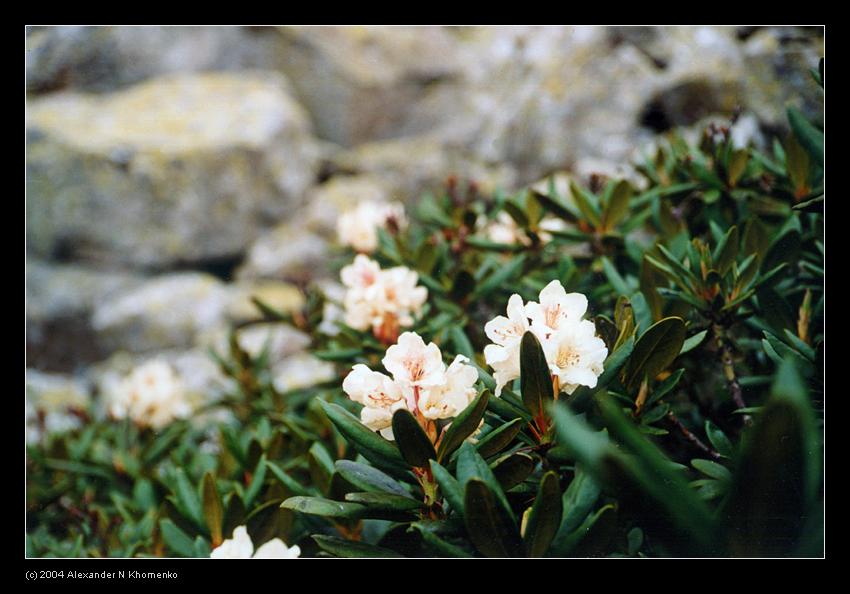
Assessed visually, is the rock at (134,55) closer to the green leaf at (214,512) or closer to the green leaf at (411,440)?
the green leaf at (214,512)

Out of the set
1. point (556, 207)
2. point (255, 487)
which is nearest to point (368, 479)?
point (255, 487)

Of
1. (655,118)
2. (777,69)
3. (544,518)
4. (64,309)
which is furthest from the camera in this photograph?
(64,309)

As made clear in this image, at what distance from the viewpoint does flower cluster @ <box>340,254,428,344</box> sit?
1.20 meters

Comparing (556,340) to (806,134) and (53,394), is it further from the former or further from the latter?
(53,394)

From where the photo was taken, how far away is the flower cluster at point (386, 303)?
1196 millimetres

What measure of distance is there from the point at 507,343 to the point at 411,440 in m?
0.17

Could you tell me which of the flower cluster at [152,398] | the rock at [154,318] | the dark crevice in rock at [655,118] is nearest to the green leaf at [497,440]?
the flower cluster at [152,398]

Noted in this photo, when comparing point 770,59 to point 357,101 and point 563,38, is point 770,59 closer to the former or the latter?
point 563,38

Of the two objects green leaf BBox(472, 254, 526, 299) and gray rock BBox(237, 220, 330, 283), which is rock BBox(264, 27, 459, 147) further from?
green leaf BBox(472, 254, 526, 299)

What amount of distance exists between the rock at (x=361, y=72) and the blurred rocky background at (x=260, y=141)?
1 cm

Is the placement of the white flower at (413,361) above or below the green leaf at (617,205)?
below

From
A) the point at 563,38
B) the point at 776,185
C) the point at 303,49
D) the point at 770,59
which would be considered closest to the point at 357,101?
the point at 303,49

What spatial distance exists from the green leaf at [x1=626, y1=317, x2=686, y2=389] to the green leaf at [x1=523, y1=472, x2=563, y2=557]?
0.22 meters

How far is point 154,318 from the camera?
344 cm
